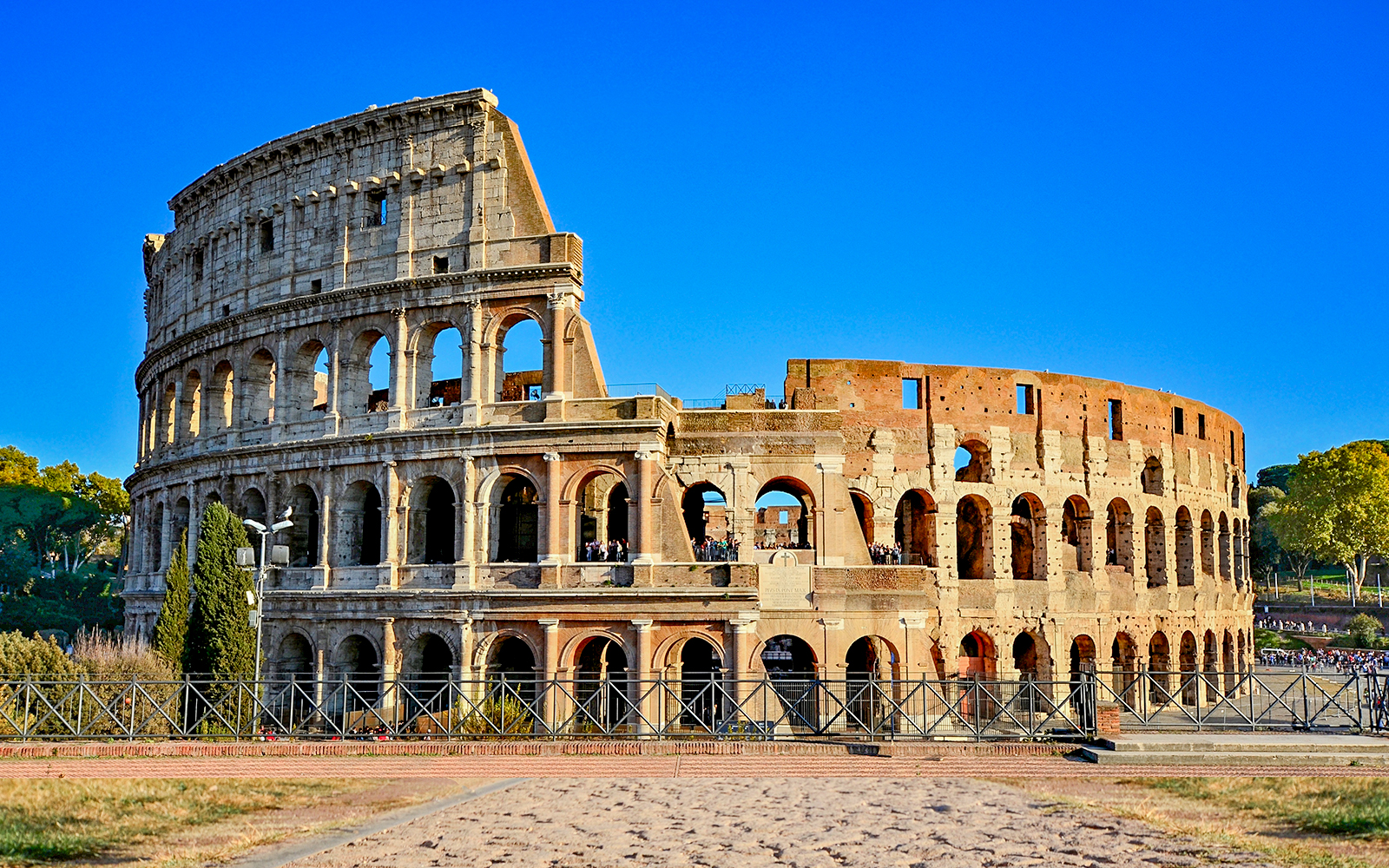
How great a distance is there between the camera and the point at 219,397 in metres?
36.7

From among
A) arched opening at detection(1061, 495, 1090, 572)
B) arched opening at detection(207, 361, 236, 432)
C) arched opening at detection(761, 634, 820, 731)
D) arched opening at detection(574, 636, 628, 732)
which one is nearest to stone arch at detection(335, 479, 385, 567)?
arched opening at detection(574, 636, 628, 732)

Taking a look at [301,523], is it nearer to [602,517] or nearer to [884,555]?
[602,517]

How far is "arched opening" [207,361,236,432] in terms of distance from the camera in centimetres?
3647

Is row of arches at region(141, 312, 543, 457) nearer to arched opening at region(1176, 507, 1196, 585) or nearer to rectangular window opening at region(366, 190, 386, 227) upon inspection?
rectangular window opening at region(366, 190, 386, 227)

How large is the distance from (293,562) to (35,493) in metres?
45.6

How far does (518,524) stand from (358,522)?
176 inches

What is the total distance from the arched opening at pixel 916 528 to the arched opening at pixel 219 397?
70.1 ft

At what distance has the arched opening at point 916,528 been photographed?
3541 cm

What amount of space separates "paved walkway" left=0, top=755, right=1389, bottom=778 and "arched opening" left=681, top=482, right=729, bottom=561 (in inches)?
419

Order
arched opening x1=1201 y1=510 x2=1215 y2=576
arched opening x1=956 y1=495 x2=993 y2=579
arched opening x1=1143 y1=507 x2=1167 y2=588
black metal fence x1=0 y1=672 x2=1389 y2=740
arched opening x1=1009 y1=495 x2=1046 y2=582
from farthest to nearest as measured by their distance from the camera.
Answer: arched opening x1=1201 y1=510 x2=1215 y2=576 → arched opening x1=1143 y1=507 x2=1167 y2=588 → arched opening x1=1009 y1=495 x2=1046 y2=582 → arched opening x1=956 y1=495 x2=993 y2=579 → black metal fence x1=0 y1=672 x2=1389 y2=740

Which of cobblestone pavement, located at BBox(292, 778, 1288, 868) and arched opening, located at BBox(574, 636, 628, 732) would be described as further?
arched opening, located at BBox(574, 636, 628, 732)

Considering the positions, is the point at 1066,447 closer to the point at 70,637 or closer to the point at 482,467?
the point at 482,467

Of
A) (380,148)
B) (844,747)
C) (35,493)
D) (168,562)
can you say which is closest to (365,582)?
(168,562)

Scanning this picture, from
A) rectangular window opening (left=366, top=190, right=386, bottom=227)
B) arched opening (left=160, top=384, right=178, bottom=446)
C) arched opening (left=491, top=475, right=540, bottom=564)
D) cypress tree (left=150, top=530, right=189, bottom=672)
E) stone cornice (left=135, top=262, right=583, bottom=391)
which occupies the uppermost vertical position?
rectangular window opening (left=366, top=190, right=386, bottom=227)
